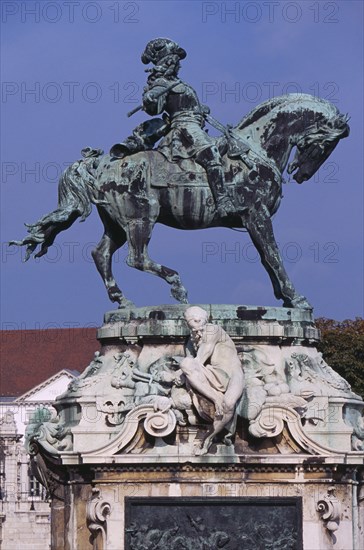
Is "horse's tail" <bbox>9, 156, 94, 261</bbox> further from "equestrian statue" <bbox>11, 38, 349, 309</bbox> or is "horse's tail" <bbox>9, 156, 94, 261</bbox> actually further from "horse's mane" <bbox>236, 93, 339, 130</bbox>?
"horse's mane" <bbox>236, 93, 339, 130</bbox>

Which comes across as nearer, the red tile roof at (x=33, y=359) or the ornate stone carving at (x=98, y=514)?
the ornate stone carving at (x=98, y=514)

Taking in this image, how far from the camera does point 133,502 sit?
2184 centimetres

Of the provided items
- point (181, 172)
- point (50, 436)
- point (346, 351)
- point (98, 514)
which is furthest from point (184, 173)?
point (346, 351)

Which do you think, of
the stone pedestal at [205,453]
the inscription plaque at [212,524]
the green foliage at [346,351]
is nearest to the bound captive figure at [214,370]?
the stone pedestal at [205,453]

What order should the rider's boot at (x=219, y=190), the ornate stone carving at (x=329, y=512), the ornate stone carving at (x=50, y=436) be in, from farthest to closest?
the rider's boot at (x=219, y=190) → the ornate stone carving at (x=50, y=436) → the ornate stone carving at (x=329, y=512)

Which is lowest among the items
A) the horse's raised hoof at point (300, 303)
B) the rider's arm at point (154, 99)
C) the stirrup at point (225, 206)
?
the horse's raised hoof at point (300, 303)

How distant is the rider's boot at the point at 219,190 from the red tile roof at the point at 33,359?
81459mm

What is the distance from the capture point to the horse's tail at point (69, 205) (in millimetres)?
23531

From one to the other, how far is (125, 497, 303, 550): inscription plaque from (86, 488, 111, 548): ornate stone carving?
27cm

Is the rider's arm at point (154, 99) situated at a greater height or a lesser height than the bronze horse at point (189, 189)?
greater

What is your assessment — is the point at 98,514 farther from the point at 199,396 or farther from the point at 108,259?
the point at 108,259

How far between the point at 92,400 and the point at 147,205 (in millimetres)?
2600

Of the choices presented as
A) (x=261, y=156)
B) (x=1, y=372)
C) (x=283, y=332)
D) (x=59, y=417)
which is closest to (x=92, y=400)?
(x=59, y=417)

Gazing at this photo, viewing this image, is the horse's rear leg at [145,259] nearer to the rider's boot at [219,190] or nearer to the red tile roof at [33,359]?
the rider's boot at [219,190]
